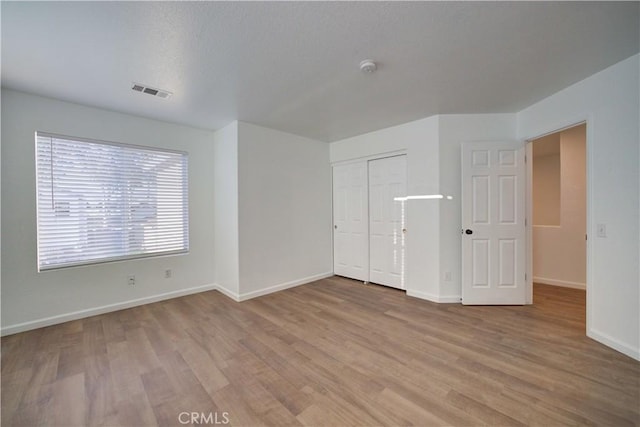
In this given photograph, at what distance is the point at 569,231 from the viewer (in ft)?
13.3

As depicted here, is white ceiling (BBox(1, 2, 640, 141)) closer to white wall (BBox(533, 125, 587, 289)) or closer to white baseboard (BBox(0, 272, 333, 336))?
white wall (BBox(533, 125, 587, 289))

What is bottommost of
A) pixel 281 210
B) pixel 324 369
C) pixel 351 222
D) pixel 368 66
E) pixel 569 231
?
pixel 324 369

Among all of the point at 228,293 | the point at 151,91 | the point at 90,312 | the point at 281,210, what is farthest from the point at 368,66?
the point at 90,312

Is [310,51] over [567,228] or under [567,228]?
over

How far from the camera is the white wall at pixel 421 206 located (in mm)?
3434

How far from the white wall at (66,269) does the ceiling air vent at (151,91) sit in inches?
35.7

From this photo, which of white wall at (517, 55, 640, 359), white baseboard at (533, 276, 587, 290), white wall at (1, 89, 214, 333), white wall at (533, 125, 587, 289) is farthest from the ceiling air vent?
white baseboard at (533, 276, 587, 290)

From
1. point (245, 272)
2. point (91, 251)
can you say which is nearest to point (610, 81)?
point (245, 272)

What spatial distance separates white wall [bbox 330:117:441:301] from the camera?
3.43 meters

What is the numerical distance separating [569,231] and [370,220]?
10.4 ft

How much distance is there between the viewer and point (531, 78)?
7.95 feet

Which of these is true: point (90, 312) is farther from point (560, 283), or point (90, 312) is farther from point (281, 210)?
point (560, 283)

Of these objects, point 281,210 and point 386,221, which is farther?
point 386,221

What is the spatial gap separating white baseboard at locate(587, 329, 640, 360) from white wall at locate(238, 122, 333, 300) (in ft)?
11.1
